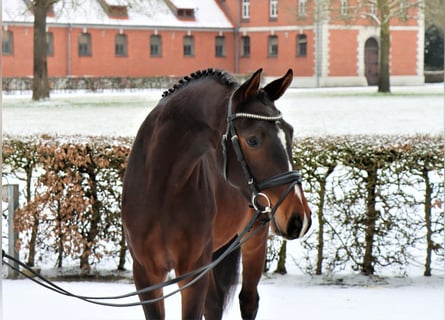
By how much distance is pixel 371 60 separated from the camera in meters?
37.2

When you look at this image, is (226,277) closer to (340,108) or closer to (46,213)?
(46,213)

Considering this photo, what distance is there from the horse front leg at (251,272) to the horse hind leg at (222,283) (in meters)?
0.06

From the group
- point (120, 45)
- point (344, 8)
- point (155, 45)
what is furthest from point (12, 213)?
point (155, 45)

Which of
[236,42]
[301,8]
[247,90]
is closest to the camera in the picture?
[247,90]

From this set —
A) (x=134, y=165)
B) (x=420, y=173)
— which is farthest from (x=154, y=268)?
(x=420, y=173)

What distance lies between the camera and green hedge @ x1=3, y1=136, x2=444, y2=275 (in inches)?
206

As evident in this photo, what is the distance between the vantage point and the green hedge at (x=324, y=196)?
17.2ft

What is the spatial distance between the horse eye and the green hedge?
8.93ft

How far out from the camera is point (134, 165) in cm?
288

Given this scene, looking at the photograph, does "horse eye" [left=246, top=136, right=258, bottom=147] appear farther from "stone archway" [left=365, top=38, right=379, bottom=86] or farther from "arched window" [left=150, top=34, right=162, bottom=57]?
"stone archway" [left=365, top=38, right=379, bottom=86]

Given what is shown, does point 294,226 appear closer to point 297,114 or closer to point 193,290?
point 193,290

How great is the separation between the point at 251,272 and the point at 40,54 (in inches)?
917

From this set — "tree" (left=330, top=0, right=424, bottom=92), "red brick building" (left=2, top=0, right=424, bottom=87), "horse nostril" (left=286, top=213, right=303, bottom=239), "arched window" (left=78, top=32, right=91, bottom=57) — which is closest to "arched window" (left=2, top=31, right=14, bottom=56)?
"red brick building" (left=2, top=0, right=424, bottom=87)

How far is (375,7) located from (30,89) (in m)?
14.8
